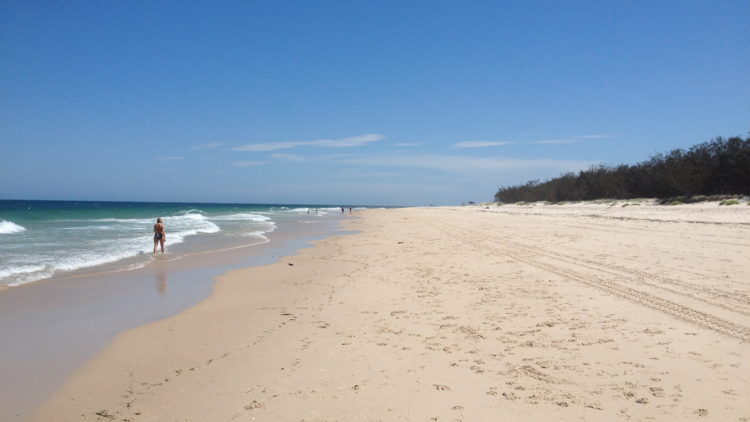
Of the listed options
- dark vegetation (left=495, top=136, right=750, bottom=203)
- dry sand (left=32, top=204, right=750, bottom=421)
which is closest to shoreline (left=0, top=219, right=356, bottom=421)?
dry sand (left=32, top=204, right=750, bottom=421)

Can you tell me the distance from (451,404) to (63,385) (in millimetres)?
4201

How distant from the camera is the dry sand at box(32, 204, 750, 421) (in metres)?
3.58

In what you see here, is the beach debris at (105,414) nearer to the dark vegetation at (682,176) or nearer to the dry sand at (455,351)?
the dry sand at (455,351)

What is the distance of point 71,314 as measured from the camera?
24.0 ft

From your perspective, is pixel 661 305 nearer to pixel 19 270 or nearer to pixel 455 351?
pixel 455 351

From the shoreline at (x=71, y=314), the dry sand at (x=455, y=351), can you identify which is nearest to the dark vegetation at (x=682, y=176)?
the dry sand at (x=455, y=351)

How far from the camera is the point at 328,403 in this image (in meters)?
3.71

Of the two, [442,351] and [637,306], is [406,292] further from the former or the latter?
[637,306]

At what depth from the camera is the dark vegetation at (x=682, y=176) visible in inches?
1073

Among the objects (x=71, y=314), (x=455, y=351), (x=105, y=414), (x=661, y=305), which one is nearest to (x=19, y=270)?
(x=71, y=314)

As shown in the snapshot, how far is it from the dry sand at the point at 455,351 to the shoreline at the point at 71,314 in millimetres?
338

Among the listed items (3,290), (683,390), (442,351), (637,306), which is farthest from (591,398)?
(3,290)

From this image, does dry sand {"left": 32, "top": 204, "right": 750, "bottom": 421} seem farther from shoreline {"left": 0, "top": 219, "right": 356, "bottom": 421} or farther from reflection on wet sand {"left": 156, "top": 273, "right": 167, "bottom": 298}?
reflection on wet sand {"left": 156, "top": 273, "right": 167, "bottom": 298}

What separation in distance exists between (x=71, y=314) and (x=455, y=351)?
6.98m
